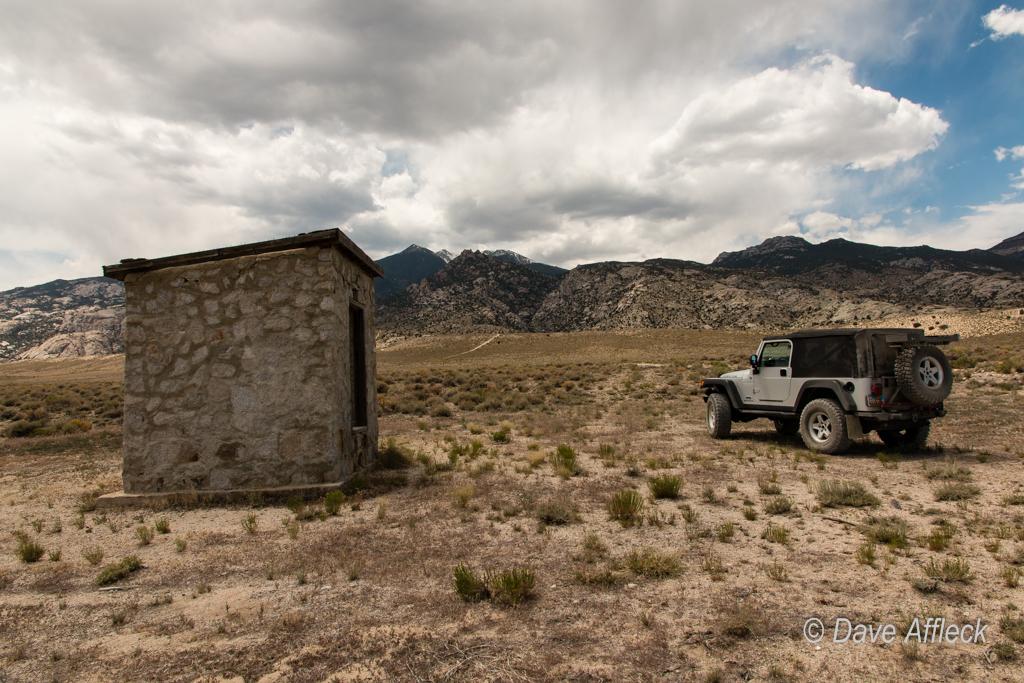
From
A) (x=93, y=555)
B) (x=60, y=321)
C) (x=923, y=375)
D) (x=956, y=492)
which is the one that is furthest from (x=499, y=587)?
(x=60, y=321)

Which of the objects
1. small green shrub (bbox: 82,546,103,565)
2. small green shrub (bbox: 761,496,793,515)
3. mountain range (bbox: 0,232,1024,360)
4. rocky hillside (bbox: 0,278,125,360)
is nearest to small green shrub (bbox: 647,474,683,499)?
small green shrub (bbox: 761,496,793,515)

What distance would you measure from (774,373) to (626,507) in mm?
5995

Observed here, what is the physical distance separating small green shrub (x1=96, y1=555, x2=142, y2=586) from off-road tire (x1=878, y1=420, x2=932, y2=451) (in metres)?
10.9

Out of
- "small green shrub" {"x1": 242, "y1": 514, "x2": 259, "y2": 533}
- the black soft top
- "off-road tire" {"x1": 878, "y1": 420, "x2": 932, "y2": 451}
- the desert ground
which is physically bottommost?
the desert ground

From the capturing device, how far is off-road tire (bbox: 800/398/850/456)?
892 centimetres

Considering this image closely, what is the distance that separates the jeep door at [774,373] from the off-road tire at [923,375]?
1831 mm

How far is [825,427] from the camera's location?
369 inches

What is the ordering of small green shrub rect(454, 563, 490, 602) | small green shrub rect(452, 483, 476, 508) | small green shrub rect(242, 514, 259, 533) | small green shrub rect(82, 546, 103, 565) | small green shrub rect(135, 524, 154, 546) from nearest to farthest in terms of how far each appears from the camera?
small green shrub rect(454, 563, 490, 602)
small green shrub rect(82, 546, 103, 565)
small green shrub rect(135, 524, 154, 546)
small green shrub rect(242, 514, 259, 533)
small green shrub rect(452, 483, 476, 508)

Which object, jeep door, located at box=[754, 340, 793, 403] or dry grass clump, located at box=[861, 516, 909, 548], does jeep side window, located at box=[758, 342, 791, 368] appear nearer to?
jeep door, located at box=[754, 340, 793, 403]

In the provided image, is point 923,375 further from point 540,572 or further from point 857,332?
point 540,572

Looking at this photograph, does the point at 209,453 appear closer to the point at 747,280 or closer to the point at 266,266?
the point at 266,266

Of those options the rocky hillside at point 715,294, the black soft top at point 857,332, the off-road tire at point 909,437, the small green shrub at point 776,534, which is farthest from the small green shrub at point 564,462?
the rocky hillside at point 715,294

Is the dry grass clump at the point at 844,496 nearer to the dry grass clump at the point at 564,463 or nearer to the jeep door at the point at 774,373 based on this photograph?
the dry grass clump at the point at 564,463

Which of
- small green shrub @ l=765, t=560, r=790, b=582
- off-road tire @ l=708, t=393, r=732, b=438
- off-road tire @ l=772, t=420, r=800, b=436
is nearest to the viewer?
small green shrub @ l=765, t=560, r=790, b=582
